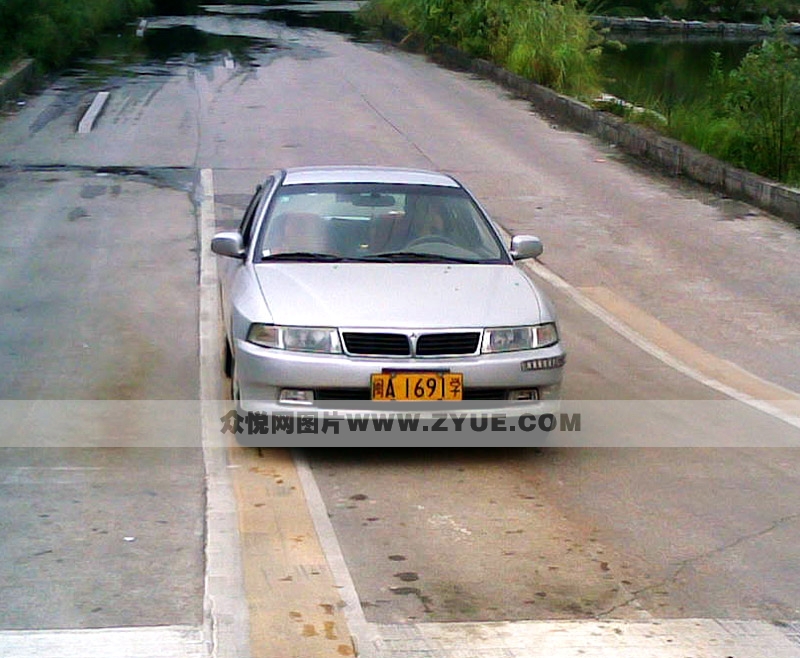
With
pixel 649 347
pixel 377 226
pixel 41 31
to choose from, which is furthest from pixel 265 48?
pixel 377 226

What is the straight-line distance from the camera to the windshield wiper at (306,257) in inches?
334

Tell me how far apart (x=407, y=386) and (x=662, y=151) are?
1417 cm

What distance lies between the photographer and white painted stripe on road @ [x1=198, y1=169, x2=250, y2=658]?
5391 mm

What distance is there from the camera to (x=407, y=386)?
7367 mm

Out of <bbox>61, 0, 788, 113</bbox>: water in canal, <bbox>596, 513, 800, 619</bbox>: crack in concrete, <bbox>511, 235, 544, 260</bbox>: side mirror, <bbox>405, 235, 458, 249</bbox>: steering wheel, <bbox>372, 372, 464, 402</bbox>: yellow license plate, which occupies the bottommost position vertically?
<bbox>61, 0, 788, 113</bbox>: water in canal

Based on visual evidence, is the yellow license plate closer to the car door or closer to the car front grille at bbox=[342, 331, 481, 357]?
the car front grille at bbox=[342, 331, 481, 357]

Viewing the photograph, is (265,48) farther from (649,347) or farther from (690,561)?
(690,561)

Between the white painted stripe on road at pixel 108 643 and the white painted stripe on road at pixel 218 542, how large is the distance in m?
0.09

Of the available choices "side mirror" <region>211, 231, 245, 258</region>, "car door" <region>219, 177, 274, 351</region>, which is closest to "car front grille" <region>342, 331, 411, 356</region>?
"car door" <region>219, 177, 274, 351</region>

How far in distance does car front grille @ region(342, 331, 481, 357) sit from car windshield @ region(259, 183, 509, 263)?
1139mm

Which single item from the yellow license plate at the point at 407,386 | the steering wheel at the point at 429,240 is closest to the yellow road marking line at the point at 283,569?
the yellow license plate at the point at 407,386

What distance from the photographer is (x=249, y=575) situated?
6.02 metres

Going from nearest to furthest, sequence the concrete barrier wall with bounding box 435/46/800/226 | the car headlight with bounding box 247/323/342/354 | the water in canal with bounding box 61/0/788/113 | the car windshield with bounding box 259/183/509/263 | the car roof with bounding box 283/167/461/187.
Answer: the car headlight with bounding box 247/323/342/354
the car windshield with bounding box 259/183/509/263
the car roof with bounding box 283/167/461/187
the concrete barrier wall with bounding box 435/46/800/226
the water in canal with bounding box 61/0/788/113

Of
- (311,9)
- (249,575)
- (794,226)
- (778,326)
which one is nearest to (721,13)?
(311,9)
